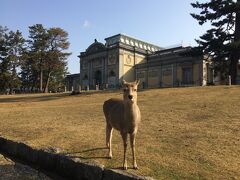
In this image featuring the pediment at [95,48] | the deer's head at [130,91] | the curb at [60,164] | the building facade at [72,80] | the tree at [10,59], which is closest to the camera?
the curb at [60,164]

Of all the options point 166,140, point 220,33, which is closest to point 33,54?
point 220,33

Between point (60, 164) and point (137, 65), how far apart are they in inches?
2851

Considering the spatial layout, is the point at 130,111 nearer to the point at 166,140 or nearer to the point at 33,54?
the point at 166,140

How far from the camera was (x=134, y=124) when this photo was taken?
791cm

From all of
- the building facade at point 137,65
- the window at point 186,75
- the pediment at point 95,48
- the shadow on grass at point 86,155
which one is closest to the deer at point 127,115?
the shadow on grass at point 86,155

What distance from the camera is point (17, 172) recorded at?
28.1 ft

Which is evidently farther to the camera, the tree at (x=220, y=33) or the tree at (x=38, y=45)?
the tree at (x=38, y=45)

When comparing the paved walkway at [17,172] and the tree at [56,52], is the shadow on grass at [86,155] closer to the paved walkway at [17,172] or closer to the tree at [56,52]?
the paved walkway at [17,172]

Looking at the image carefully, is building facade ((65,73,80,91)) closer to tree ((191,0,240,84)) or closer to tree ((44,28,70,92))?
tree ((44,28,70,92))

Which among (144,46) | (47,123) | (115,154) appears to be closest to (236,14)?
(47,123)

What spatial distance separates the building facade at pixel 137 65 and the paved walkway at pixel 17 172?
5737cm

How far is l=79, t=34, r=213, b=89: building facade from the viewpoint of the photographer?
226ft

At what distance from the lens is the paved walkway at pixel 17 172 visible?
26.9ft

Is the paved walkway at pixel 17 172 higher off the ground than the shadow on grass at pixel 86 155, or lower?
lower
